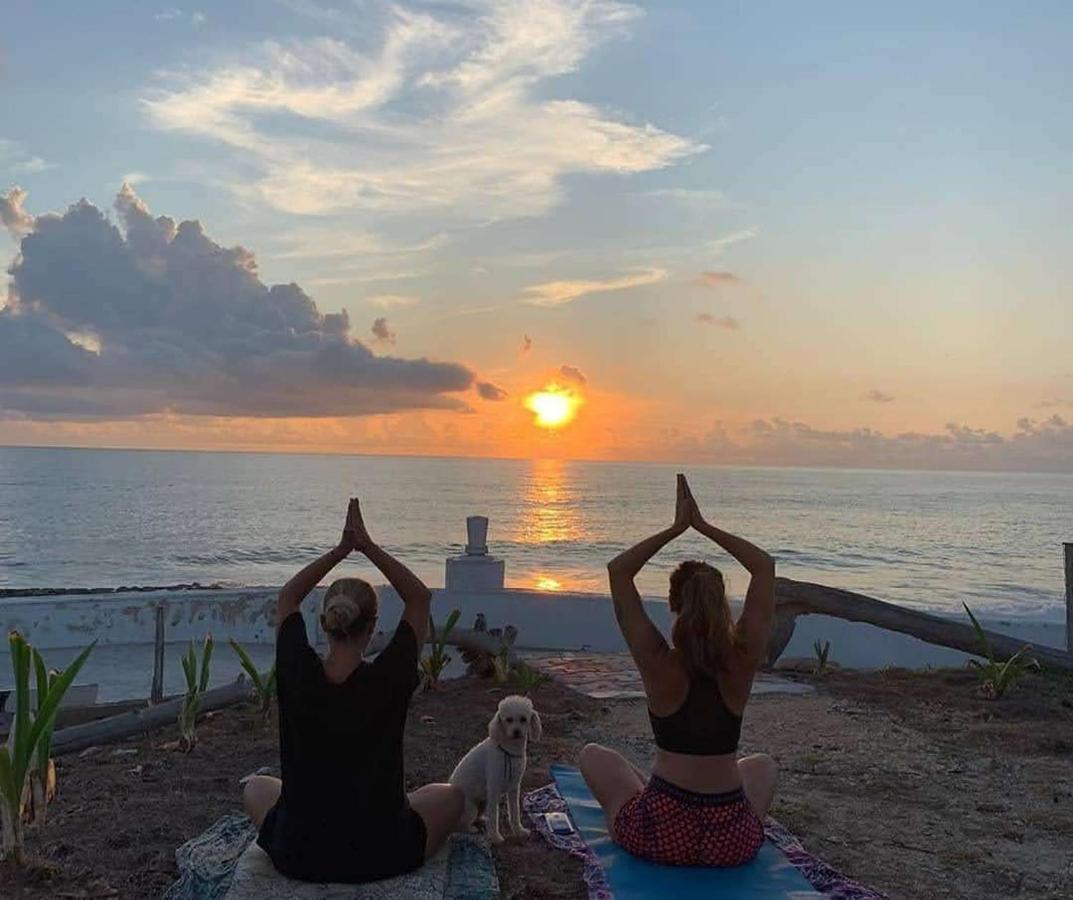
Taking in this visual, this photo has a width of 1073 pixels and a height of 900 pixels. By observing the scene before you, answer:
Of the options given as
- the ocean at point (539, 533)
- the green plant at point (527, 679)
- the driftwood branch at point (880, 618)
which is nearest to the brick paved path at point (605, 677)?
the green plant at point (527, 679)

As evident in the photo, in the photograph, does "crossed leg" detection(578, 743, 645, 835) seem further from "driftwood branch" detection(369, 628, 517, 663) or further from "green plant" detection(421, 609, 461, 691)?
"driftwood branch" detection(369, 628, 517, 663)

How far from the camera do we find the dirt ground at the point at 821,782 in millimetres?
4512

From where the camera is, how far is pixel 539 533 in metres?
54.6

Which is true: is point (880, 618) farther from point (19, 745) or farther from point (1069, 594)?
point (19, 745)

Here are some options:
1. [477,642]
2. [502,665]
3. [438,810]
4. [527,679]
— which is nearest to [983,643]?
[527,679]

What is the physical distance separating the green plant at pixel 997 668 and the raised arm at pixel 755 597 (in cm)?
585

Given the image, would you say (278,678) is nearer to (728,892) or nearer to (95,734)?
(728,892)

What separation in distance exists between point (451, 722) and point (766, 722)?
8.11ft

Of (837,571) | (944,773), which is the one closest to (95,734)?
(944,773)

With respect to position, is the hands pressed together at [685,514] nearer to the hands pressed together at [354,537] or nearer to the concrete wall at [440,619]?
the hands pressed together at [354,537]

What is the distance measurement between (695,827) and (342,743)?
1.52 m

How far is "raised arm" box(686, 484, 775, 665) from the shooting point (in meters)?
4.01

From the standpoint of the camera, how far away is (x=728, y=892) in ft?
13.1

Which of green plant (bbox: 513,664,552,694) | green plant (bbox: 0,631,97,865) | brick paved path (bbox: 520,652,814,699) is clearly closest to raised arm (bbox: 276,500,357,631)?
green plant (bbox: 0,631,97,865)
